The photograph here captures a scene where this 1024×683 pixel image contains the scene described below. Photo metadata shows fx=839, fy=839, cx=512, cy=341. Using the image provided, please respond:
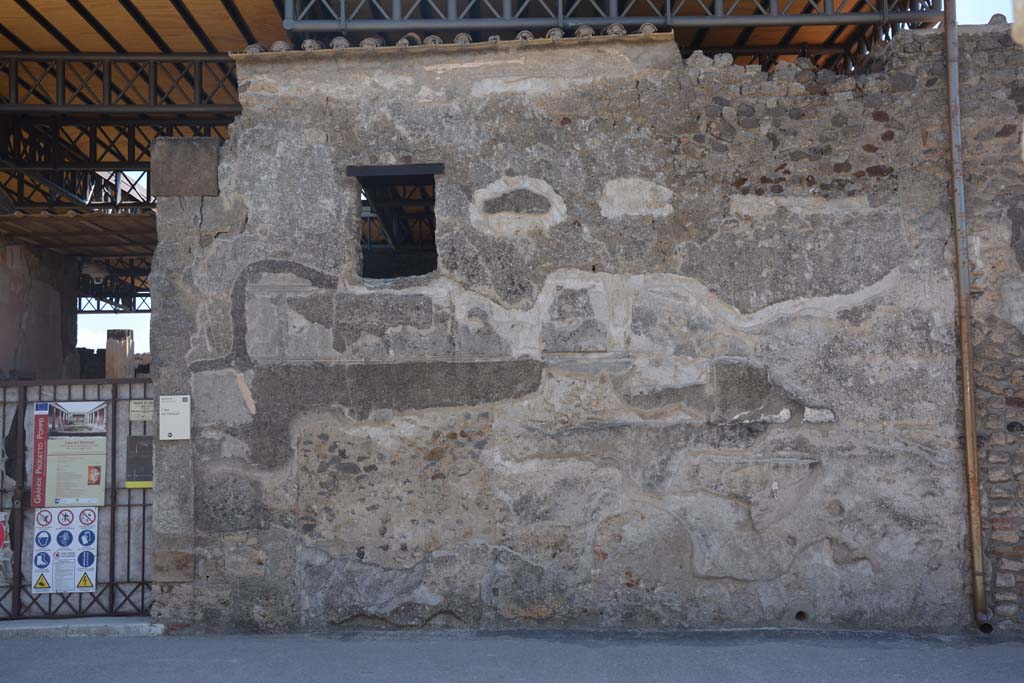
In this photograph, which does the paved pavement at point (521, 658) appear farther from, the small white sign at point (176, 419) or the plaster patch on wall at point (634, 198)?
the plaster patch on wall at point (634, 198)

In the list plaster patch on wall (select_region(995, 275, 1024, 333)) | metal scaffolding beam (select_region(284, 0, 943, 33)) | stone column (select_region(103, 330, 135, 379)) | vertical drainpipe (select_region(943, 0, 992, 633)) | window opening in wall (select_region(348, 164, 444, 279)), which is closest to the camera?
vertical drainpipe (select_region(943, 0, 992, 633))

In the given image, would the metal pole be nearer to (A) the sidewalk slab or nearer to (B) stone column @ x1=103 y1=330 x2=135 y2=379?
(A) the sidewalk slab

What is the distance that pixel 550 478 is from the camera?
4723 mm

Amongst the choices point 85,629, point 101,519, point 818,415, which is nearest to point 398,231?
point 101,519

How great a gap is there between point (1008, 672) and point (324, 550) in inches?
138

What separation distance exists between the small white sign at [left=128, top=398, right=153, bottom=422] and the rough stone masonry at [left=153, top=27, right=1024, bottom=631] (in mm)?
404

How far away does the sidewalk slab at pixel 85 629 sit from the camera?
4.80 meters

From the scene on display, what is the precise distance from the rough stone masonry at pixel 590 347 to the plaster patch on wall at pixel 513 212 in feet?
0.05

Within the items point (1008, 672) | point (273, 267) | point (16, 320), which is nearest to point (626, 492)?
point (1008, 672)

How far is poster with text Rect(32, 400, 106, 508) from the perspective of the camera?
5.15m

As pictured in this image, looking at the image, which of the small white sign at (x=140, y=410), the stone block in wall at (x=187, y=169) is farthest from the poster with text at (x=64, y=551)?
the stone block in wall at (x=187, y=169)

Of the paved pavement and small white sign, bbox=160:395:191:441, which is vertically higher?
small white sign, bbox=160:395:191:441

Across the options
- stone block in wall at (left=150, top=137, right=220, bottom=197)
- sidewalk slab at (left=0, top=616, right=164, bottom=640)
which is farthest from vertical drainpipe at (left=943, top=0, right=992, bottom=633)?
sidewalk slab at (left=0, top=616, right=164, bottom=640)

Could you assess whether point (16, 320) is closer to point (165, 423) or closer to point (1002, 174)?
point (165, 423)
